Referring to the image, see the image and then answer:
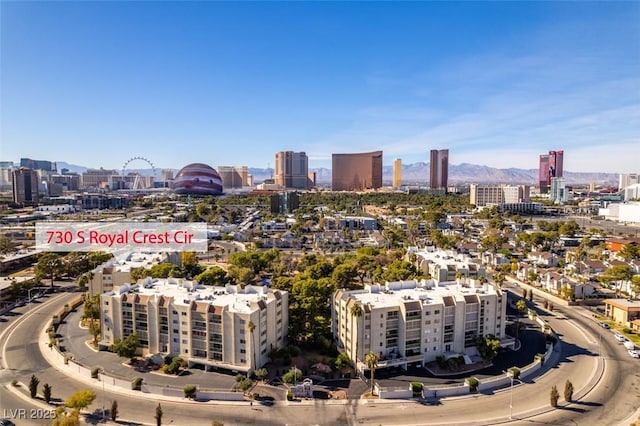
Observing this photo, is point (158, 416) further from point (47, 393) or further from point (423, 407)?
point (423, 407)

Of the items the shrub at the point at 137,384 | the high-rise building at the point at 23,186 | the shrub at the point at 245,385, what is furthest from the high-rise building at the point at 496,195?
the high-rise building at the point at 23,186

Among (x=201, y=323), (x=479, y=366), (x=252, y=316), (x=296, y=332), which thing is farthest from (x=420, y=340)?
(x=201, y=323)

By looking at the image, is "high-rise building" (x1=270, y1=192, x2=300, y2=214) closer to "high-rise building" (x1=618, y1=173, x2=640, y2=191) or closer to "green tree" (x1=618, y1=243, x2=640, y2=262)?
"green tree" (x1=618, y1=243, x2=640, y2=262)

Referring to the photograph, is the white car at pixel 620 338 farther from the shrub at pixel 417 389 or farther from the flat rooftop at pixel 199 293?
the flat rooftop at pixel 199 293

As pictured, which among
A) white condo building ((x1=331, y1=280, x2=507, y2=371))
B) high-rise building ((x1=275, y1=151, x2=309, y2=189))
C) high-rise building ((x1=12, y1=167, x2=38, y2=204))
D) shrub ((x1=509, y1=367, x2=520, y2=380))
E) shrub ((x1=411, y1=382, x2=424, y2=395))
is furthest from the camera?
high-rise building ((x1=275, y1=151, x2=309, y2=189))

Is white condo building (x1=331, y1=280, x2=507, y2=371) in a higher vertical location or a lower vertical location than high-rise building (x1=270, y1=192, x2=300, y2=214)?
lower

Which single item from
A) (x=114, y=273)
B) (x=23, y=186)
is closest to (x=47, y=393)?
(x=114, y=273)

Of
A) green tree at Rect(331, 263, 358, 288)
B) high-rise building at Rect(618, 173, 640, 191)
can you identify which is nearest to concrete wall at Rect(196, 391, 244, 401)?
green tree at Rect(331, 263, 358, 288)
